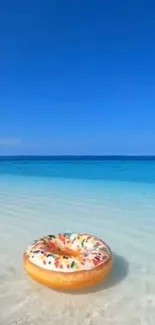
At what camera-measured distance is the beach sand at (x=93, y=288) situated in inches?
102

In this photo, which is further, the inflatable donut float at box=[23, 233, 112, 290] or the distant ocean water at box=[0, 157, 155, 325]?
the inflatable donut float at box=[23, 233, 112, 290]

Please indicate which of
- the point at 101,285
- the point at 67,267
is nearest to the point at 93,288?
the point at 101,285

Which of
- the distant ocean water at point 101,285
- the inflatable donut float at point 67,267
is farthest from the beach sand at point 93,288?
the inflatable donut float at point 67,267

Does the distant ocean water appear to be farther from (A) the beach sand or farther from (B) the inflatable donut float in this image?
(B) the inflatable donut float

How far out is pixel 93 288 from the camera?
3.00 m

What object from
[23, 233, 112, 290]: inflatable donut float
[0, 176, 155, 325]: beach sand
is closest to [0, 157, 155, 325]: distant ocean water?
[0, 176, 155, 325]: beach sand

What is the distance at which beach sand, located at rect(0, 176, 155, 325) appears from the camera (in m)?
2.59

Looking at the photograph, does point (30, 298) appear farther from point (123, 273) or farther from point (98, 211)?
point (98, 211)

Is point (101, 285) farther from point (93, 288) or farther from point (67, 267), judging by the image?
point (67, 267)

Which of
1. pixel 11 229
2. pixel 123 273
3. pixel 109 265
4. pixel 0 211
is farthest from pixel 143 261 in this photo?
pixel 0 211

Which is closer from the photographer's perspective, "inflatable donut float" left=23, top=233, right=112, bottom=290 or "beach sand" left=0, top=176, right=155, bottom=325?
"beach sand" left=0, top=176, right=155, bottom=325

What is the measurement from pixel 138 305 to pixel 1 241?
236 centimetres

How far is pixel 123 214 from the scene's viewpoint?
6.21 meters

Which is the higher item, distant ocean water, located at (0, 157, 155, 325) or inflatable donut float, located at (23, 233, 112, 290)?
inflatable donut float, located at (23, 233, 112, 290)
